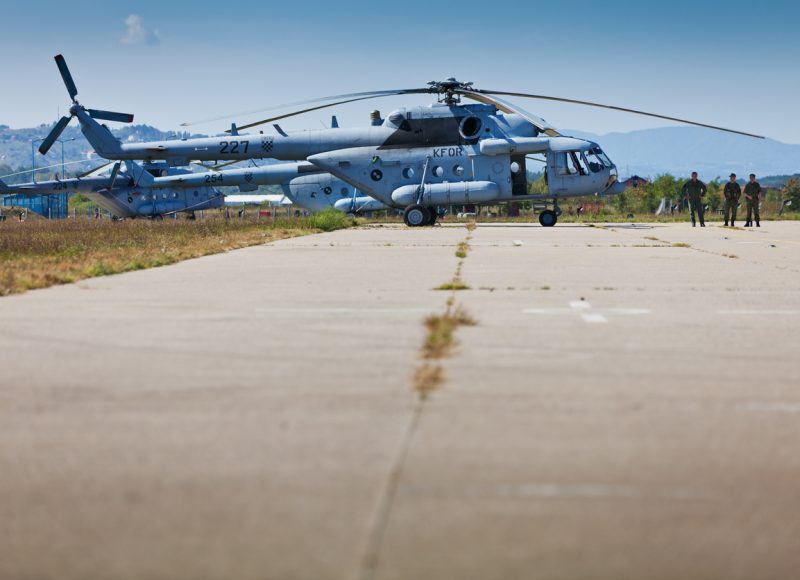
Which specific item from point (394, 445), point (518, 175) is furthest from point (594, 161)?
point (394, 445)

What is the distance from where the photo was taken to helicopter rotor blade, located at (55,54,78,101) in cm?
4325

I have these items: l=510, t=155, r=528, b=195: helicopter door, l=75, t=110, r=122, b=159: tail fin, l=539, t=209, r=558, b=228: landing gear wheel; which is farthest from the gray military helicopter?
l=510, t=155, r=528, b=195: helicopter door

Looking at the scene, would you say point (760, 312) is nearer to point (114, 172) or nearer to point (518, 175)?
point (518, 175)

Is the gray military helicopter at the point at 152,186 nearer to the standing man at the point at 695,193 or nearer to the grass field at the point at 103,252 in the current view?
the standing man at the point at 695,193

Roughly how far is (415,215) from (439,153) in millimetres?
2306

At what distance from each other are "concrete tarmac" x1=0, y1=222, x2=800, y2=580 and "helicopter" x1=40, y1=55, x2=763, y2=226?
25.9m

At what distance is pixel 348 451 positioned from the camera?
167 inches

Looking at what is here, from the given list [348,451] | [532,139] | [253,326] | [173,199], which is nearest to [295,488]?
[348,451]

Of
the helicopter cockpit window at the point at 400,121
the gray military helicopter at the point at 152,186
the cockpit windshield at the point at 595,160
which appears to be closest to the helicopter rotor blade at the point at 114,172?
the gray military helicopter at the point at 152,186

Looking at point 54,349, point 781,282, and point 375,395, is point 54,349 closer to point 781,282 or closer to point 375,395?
point 375,395

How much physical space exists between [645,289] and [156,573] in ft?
30.5

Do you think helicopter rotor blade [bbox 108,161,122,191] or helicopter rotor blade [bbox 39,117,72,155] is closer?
helicopter rotor blade [bbox 39,117,72,155]

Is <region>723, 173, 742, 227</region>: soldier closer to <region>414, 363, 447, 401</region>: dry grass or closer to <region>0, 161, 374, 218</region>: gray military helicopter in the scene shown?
<region>0, 161, 374, 218</region>: gray military helicopter

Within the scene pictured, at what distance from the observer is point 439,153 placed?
3553 centimetres
